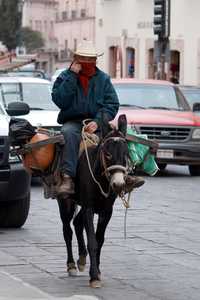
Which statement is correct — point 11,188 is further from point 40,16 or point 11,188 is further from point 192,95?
point 40,16

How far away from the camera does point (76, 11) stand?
Result: 75.8 m

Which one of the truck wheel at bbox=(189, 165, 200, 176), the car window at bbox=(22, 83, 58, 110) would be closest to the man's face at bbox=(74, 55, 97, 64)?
the car window at bbox=(22, 83, 58, 110)

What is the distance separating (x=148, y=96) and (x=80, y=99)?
42.9ft

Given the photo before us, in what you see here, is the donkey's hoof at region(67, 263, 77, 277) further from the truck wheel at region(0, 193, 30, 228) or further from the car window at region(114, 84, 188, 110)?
the car window at region(114, 84, 188, 110)

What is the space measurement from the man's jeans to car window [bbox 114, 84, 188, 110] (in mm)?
12716

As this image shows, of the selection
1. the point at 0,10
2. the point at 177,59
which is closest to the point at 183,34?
the point at 177,59

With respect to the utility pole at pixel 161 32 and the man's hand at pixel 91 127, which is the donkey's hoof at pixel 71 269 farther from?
the utility pole at pixel 161 32

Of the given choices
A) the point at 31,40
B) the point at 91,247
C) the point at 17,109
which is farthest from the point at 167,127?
the point at 31,40

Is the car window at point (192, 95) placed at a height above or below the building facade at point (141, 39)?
above

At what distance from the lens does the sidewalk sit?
28.6ft

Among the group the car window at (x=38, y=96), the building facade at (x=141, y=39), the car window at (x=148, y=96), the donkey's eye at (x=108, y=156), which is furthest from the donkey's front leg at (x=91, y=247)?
the building facade at (x=141, y=39)

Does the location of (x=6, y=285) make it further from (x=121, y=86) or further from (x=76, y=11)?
(x=76, y=11)

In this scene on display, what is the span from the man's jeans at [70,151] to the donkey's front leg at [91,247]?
1.16ft

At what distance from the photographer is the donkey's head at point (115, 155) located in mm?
9359
